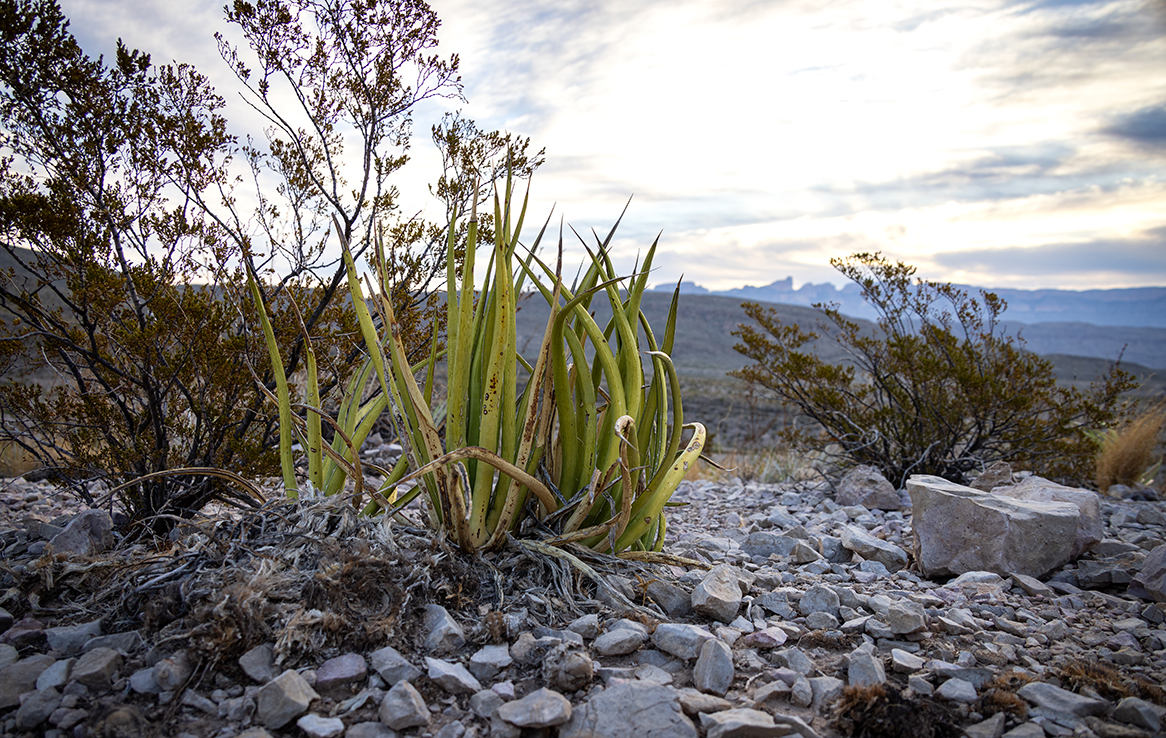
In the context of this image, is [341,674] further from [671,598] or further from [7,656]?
[671,598]

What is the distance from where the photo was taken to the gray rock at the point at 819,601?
79.0 inches

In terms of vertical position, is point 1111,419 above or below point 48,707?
above

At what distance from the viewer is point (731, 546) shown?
112 inches

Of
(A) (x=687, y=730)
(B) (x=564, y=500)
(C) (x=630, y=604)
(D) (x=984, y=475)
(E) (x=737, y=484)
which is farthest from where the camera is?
(E) (x=737, y=484)

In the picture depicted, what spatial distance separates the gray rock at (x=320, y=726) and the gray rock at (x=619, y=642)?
654 millimetres

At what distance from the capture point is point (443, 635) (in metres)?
1.65

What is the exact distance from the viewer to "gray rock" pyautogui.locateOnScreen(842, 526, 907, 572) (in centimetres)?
270

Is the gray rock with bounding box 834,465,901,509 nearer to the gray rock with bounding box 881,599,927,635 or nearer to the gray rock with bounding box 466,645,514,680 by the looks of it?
the gray rock with bounding box 881,599,927,635

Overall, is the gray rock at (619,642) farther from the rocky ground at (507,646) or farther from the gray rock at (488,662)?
the gray rock at (488,662)

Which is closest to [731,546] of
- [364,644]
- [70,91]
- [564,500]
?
[564,500]

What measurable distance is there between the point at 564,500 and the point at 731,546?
108 cm

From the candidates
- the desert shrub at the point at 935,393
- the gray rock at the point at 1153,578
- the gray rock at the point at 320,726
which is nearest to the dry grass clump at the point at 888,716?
the gray rock at the point at 320,726

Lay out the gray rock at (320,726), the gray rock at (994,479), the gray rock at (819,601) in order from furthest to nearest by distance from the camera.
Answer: the gray rock at (994,479)
the gray rock at (819,601)
the gray rock at (320,726)

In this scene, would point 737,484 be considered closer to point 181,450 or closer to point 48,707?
point 181,450
